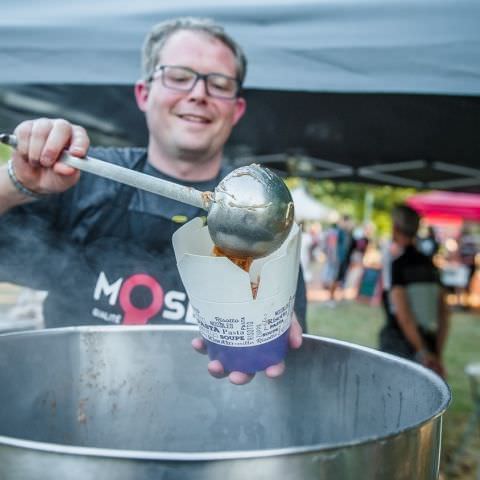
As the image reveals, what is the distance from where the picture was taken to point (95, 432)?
36.9 inches

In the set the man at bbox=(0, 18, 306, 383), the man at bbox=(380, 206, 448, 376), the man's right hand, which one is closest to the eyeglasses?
the man at bbox=(0, 18, 306, 383)

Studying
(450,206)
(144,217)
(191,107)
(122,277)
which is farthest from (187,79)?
(450,206)

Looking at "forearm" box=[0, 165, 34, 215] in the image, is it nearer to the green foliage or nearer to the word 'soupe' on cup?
the word 'soupe' on cup

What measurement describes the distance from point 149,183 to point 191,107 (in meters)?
0.49

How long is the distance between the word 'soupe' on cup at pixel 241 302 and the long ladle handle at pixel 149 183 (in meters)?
0.05

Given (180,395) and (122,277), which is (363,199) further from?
(180,395)

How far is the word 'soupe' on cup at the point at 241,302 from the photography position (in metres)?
0.64

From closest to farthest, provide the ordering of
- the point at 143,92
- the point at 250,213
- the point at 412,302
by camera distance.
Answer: the point at 250,213 → the point at 143,92 → the point at 412,302

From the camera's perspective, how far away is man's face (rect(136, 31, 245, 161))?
1173mm

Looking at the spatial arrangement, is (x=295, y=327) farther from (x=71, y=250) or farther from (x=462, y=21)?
(x=462, y=21)

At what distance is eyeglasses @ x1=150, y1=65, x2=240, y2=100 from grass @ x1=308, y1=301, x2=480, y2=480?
7.41ft

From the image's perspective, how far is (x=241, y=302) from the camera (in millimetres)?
650

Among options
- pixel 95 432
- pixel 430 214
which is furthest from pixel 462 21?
pixel 430 214

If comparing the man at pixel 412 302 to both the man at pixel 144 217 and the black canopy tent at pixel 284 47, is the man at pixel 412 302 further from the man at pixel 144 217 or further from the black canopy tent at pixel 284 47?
the man at pixel 144 217
